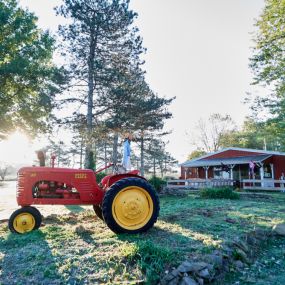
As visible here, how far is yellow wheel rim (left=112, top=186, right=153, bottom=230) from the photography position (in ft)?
14.7

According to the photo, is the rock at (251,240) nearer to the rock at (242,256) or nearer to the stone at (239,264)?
the rock at (242,256)

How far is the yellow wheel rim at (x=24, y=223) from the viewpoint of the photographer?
15.8 ft

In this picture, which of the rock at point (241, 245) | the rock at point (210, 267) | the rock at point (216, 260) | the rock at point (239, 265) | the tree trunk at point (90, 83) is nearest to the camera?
the rock at point (210, 267)

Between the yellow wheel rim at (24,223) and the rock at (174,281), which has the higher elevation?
the yellow wheel rim at (24,223)

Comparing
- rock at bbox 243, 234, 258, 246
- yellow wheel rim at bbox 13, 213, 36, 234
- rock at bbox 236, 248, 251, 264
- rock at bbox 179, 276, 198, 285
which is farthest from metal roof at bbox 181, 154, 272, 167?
rock at bbox 179, 276, 198, 285

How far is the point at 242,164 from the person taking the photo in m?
25.2

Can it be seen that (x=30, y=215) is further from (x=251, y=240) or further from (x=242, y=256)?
(x=251, y=240)

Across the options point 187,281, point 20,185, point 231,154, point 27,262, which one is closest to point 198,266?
point 187,281

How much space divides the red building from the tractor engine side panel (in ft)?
61.1

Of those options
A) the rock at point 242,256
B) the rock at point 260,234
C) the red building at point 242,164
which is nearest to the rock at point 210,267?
the rock at point 242,256

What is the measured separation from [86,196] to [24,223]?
126 cm

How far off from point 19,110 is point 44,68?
336cm

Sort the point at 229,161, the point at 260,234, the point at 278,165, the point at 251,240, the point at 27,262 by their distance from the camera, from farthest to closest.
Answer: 1. the point at 229,161
2. the point at 278,165
3. the point at 260,234
4. the point at 251,240
5. the point at 27,262

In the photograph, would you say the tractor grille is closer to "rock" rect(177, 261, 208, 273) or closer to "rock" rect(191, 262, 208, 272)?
"rock" rect(177, 261, 208, 273)
